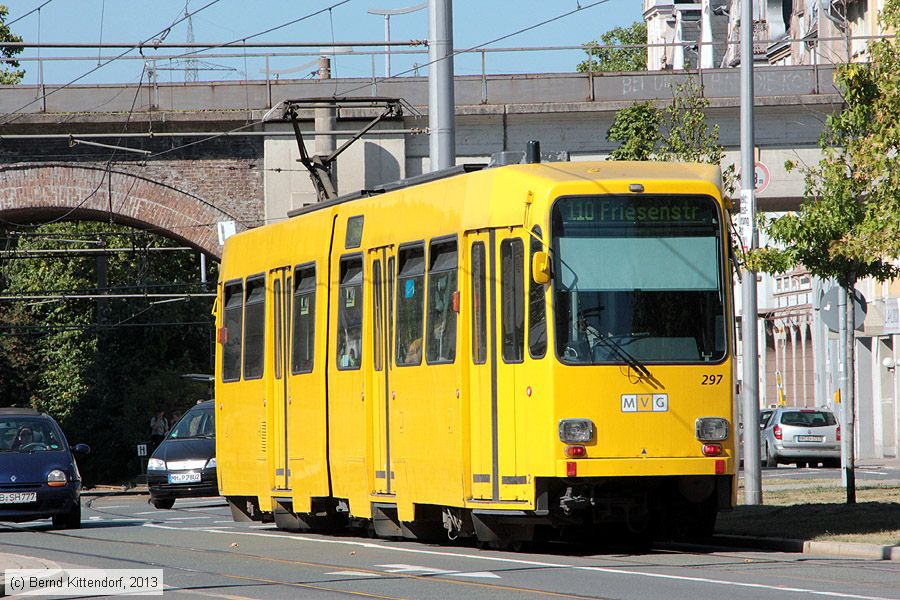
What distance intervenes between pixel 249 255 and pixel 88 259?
43.4 metres

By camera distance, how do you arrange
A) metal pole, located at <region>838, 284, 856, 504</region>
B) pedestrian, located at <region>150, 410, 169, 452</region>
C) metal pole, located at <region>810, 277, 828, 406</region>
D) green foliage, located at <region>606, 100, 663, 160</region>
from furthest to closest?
metal pole, located at <region>810, 277, 828, 406</region> < pedestrian, located at <region>150, 410, 169, 452</region> < green foliage, located at <region>606, 100, 663, 160</region> < metal pole, located at <region>838, 284, 856, 504</region>

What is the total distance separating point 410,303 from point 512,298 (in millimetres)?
1828

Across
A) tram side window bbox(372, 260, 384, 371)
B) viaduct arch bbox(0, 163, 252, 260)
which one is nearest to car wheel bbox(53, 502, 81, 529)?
tram side window bbox(372, 260, 384, 371)

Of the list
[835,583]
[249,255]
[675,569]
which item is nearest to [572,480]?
[675,569]

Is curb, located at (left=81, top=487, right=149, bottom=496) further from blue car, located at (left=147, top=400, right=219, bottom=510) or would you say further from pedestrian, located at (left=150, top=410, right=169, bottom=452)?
blue car, located at (left=147, top=400, right=219, bottom=510)

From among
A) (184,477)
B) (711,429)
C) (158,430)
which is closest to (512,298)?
(711,429)

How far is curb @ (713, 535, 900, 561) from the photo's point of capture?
14.7 meters

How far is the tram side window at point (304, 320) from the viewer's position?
18969 millimetres

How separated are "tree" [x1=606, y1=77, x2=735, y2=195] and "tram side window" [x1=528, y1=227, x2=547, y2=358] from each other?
8871 mm

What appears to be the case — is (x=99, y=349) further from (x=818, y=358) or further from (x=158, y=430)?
(x=818, y=358)

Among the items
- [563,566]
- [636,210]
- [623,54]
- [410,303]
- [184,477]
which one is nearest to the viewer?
[563,566]

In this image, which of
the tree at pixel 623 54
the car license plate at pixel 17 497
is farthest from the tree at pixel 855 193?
the tree at pixel 623 54

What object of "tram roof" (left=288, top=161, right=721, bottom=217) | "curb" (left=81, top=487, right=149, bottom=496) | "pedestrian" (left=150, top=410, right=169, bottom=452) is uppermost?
"tram roof" (left=288, top=161, right=721, bottom=217)

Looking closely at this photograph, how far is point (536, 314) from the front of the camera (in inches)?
582
